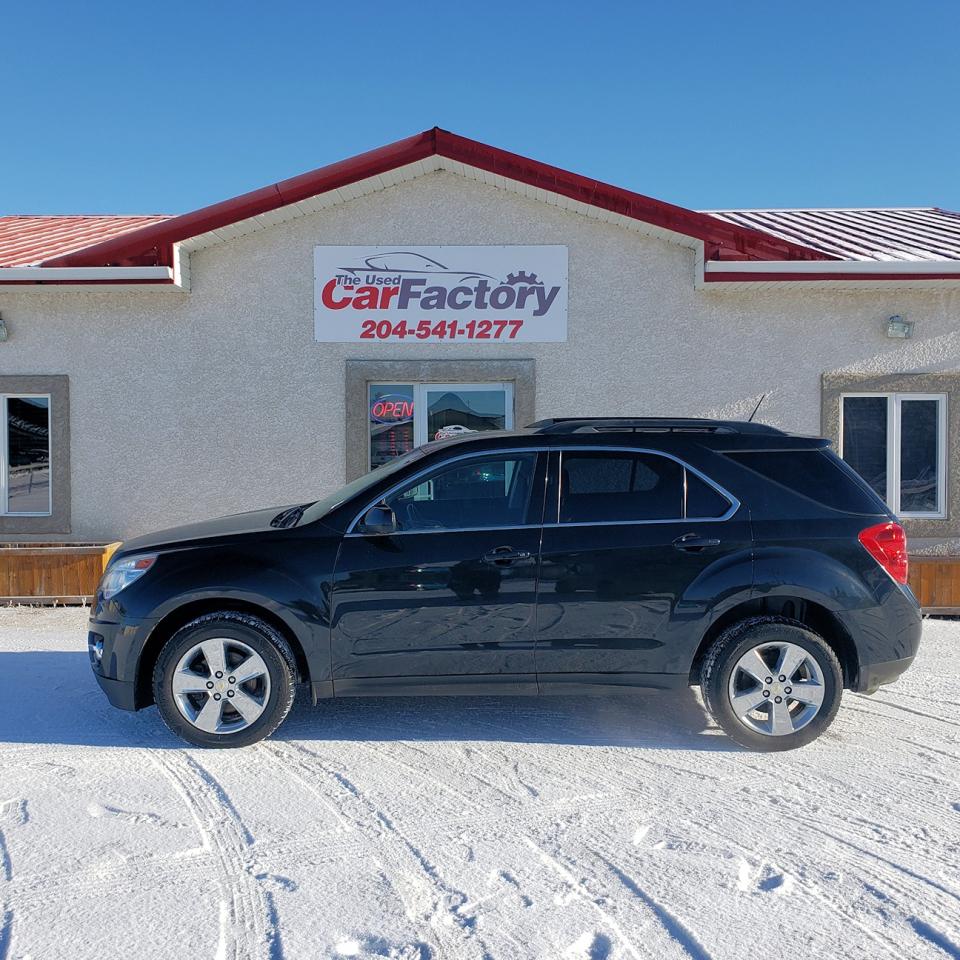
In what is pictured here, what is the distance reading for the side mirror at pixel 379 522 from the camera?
461 centimetres

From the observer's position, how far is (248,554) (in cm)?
464

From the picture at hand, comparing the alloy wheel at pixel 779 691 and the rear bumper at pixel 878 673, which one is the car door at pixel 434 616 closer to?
the alloy wheel at pixel 779 691

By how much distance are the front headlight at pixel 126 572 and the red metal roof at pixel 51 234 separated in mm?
5503

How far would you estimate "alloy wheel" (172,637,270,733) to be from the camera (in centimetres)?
457

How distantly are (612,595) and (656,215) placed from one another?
214 inches

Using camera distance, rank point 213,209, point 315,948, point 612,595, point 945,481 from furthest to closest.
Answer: point 945,481
point 213,209
point 612,595
point 315,948

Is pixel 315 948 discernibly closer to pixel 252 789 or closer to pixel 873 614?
pixel 252 789

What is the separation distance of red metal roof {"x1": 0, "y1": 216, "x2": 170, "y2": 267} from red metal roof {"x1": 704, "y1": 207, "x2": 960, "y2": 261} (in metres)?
7.86

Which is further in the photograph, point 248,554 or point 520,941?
point 248,554

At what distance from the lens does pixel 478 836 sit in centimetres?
356

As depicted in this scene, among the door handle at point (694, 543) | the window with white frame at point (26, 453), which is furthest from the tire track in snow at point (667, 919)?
the window with white frame at point (26, 453)

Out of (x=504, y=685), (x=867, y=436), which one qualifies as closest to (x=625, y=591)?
(x=504, y=685)

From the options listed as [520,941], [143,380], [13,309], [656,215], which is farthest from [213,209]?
[520,941]

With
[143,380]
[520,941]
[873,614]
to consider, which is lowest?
[520,941]
